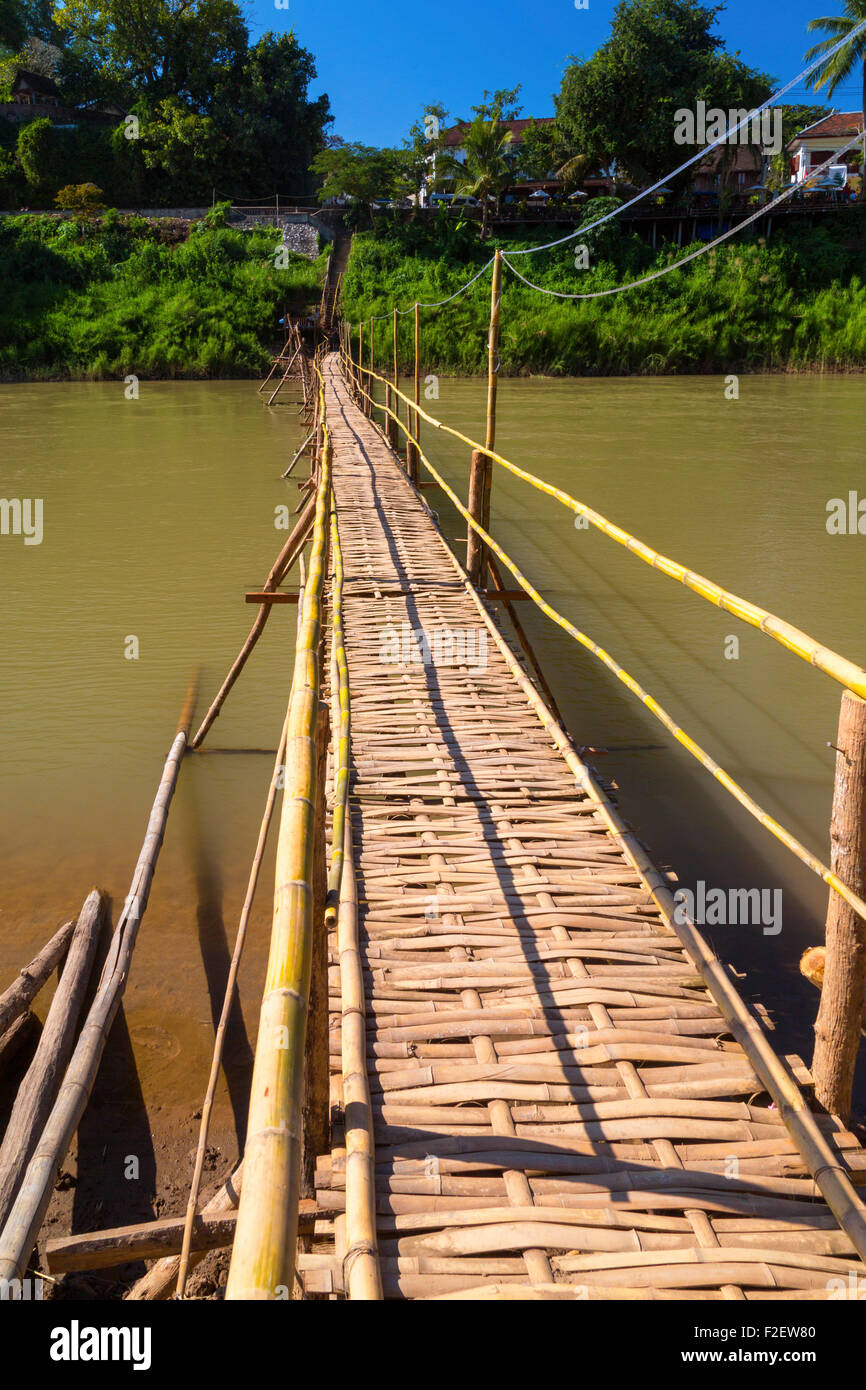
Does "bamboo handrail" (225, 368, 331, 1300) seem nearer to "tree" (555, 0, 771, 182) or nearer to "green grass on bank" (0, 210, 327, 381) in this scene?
"green grass on bank" (0, 210, 327, 381)

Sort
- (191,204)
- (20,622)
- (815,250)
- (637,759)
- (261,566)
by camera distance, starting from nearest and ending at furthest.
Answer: (637,759) < (20,622) < (261,566) < (815,250) < (191,204)

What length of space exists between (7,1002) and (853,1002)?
2.33 m

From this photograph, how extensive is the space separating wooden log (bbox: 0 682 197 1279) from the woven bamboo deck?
28.1 inches

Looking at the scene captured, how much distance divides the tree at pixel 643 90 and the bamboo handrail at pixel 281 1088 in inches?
1382

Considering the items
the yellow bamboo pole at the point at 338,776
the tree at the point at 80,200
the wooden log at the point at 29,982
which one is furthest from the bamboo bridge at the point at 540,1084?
the tree at the point at 80,200

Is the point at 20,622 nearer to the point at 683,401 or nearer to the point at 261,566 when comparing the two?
the point at 261,566

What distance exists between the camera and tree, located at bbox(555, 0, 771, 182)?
30922 mm

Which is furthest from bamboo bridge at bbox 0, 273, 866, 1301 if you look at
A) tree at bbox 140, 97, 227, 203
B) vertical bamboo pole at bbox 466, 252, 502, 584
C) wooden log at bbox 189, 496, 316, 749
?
tree at bbox 140, 97, 227, 203

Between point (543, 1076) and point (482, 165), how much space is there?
3283 centimetres

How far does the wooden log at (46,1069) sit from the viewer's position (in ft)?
7.70

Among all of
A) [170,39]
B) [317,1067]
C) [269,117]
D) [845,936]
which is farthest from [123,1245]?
[170,39]

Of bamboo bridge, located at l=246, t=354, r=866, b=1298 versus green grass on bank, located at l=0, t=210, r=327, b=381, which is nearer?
bamboo bridge, located at l=246, t=354, r=866, b=1298
